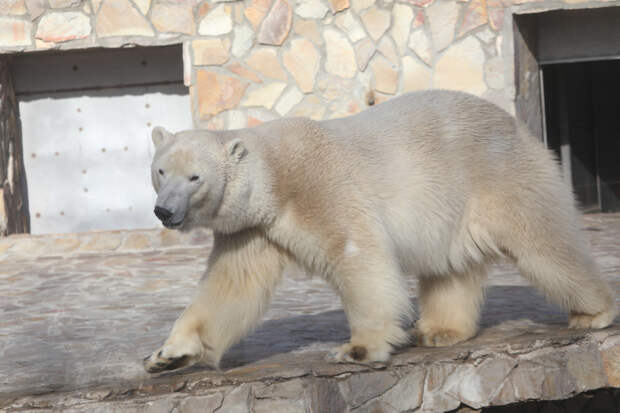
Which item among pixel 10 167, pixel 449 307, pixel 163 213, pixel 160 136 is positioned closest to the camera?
pixel 163 213

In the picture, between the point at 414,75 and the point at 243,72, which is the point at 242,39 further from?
the point at 414,75

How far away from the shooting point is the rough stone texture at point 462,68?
24.5 feet

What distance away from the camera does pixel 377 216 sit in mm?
3215

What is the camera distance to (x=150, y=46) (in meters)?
7.98

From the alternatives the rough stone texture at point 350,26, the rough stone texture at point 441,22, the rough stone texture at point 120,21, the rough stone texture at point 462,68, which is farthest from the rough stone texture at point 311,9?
the rough stone texture at point 120,21

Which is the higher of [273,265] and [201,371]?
[273,265]

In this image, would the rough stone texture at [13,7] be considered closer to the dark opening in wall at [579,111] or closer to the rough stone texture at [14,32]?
the rough stone texture at [14,32]

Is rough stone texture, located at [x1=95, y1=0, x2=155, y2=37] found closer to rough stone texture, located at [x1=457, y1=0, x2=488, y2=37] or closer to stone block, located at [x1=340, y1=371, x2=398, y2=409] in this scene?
rough stone texture, located at [x1=457, y1=0, x2=488, y2=37]

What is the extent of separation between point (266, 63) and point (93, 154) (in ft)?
6.75

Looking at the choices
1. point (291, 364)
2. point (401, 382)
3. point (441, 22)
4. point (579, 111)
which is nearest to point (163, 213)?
point (291, 364)

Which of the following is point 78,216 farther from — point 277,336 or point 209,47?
point 277,336

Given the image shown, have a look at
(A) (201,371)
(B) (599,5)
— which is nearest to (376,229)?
(A) (201,371)

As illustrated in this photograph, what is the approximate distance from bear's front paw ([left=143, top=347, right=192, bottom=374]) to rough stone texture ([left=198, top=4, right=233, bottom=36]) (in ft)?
16.5

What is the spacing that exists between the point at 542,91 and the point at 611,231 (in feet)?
4.93
